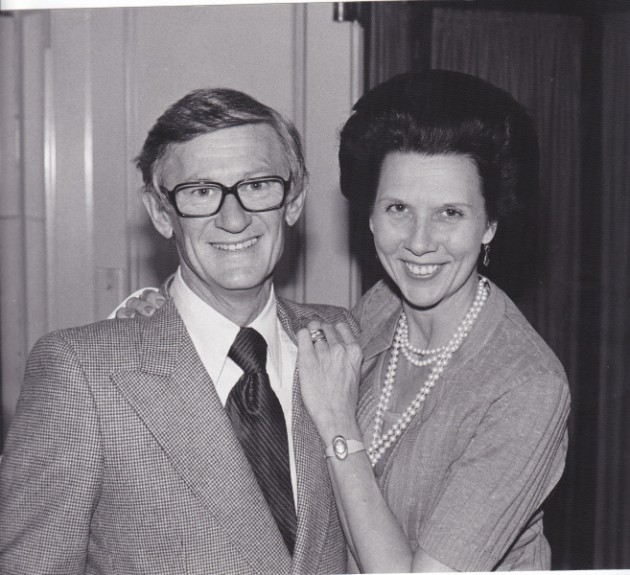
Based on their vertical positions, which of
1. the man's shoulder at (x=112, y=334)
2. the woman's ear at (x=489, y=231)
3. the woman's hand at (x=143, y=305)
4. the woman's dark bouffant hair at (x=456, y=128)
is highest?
the woman's dark bouffant hair at (x=456, y=128)

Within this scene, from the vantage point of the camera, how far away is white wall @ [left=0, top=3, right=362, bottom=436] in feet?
9.83

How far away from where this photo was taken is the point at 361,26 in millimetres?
2926

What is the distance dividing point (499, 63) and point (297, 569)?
1896mm

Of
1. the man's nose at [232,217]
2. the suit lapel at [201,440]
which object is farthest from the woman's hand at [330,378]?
the man's nose at [232,217]

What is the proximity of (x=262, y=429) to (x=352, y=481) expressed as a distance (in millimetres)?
233

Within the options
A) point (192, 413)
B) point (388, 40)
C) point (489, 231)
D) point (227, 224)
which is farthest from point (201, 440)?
point (388, 40)

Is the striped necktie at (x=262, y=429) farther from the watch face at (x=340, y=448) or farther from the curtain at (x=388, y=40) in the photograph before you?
the curtain at (x=388, y=40)

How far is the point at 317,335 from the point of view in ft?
6.05

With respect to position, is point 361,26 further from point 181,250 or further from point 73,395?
point 73,395

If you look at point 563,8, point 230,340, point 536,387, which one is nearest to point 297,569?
point 230,340

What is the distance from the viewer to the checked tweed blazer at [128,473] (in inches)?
55.8

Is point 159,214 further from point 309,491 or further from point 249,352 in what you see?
point 309,491

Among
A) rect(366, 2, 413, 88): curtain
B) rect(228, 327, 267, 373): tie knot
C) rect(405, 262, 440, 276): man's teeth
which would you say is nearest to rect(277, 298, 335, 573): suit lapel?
rect(228, 327, 267, 373): tie knot

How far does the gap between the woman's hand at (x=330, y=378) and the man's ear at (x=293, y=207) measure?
0.27m
